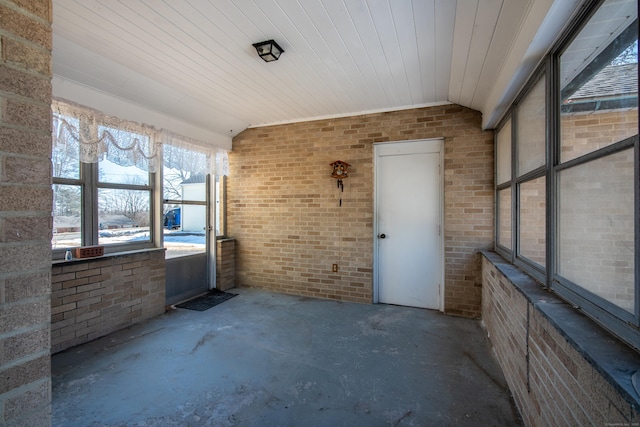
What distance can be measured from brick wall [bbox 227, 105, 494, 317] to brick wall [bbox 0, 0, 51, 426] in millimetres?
3670

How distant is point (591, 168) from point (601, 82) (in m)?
0.40

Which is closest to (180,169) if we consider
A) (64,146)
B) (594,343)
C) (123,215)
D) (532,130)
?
(123,215)

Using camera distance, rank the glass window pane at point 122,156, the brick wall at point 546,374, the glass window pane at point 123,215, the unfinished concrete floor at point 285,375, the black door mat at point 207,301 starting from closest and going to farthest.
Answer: the brick wall at point 546,374, the unfinished concrete floor at point 285,375, the glass window pane at point 122,156, the glass window pane at point 123,215, the black door mat at point 207,301

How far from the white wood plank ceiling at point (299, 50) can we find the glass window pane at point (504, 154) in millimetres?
277

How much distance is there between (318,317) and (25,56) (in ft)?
11.4

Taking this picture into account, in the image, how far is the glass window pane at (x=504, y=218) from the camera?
10.2 feet

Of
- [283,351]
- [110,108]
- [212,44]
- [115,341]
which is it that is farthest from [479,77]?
[115,341]

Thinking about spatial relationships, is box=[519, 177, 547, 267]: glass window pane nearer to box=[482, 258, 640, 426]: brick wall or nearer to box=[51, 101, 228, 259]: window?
box=[482, 258, 640, 426]: brick wall

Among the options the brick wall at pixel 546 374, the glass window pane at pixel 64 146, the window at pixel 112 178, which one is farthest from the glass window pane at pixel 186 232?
the brick wall at pixel 546 374

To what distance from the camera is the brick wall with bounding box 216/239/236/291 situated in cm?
486

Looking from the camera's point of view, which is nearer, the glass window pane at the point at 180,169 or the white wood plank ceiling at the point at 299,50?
the white wood plank ceiling at the point at 299,50

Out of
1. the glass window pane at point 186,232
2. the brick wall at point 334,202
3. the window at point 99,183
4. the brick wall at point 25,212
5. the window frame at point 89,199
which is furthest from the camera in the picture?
the glass window pane at point 186,232

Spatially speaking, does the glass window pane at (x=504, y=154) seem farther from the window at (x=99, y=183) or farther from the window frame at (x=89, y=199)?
the window frame at (x=89, y=199)

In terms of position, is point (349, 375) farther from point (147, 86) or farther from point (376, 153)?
point (147, 86)
